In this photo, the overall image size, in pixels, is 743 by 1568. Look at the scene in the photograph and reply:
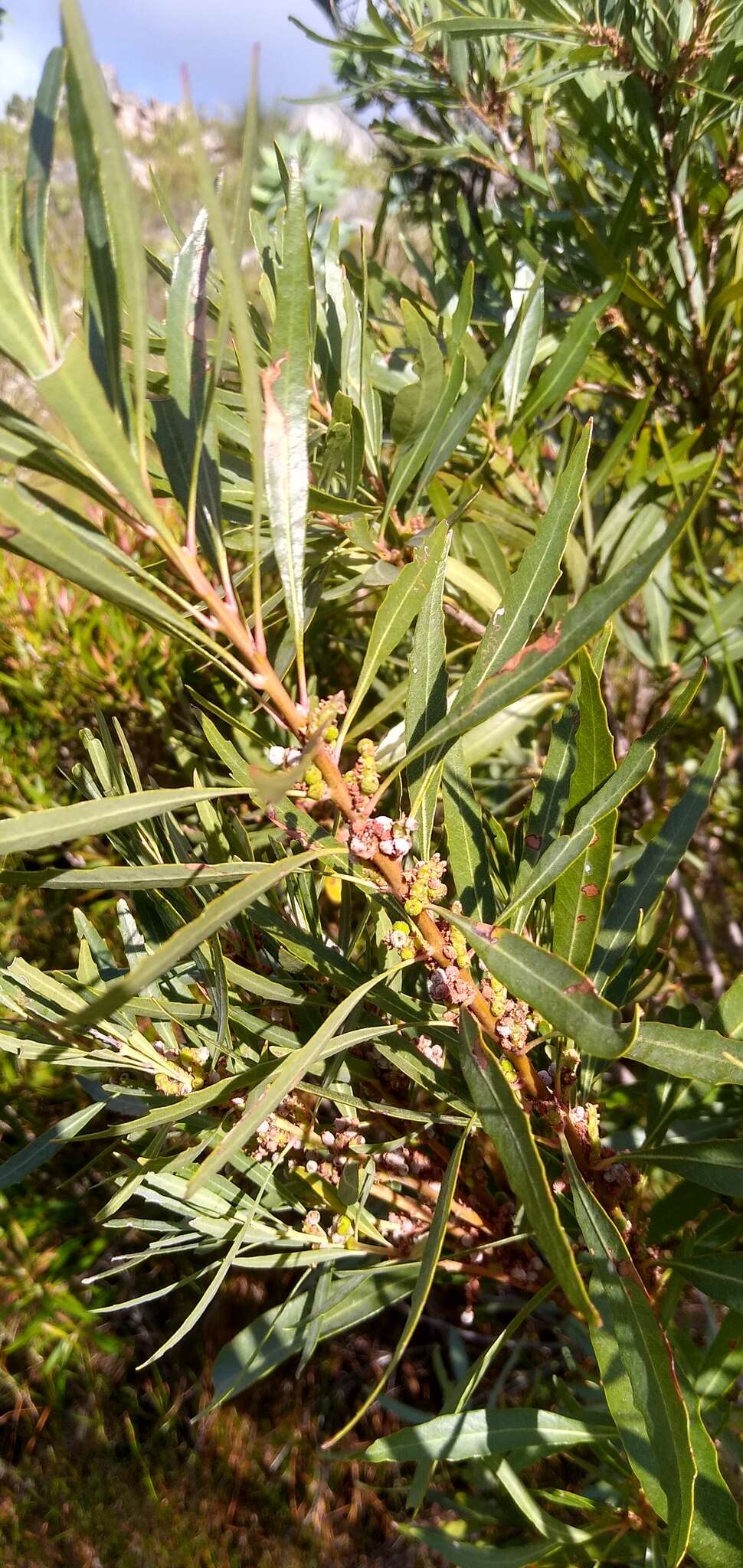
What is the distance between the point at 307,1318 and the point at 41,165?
748 millimetres

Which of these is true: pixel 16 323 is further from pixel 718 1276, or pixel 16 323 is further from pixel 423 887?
pixel 718 1276

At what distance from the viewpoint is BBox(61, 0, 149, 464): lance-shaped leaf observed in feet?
Answer: 0.96

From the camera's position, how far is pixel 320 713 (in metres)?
0.49

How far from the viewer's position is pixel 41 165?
36 centimetres

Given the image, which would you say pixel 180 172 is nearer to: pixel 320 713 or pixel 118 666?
pixel 118 666

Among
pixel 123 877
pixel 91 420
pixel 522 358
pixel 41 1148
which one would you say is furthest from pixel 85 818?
pixel 522 358

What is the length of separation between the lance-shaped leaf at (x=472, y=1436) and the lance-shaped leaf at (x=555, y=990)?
0.38m

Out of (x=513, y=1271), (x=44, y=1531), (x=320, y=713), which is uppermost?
(x=320, y=713)

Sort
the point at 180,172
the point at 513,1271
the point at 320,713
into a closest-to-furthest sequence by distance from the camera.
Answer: the point at 320,713
the point at 513,1271
the point at 180,172

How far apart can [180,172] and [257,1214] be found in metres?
13.6

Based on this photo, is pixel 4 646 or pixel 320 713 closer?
pixel 320 713

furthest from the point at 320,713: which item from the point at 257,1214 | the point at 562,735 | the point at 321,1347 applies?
the point at 321,1347

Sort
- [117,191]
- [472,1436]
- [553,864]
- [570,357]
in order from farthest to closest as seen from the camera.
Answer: [570,357] → [472,1436] → [553,864] → [117,191]

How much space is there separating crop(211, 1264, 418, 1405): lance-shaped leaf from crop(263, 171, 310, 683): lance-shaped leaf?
0.52 metres
